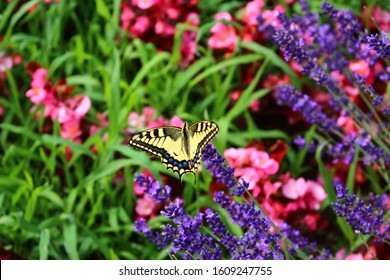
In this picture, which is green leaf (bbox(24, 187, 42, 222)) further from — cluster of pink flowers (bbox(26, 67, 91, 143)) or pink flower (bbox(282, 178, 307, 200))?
pink flower (bbox(282, 178, 307, 200))

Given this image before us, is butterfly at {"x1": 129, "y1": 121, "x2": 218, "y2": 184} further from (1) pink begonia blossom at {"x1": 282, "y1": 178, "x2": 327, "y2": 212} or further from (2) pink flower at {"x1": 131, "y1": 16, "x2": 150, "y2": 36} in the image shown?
(2) pink flower at {"x1": 131, "y1": 16, "x2": 150, "y2": 36}

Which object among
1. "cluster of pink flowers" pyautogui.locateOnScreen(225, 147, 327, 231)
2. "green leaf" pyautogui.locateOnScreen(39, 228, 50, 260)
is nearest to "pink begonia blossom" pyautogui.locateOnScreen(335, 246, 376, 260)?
"cluster of pink flowers" pyautogui.locateOnScreen(225, 147, 327, 231)

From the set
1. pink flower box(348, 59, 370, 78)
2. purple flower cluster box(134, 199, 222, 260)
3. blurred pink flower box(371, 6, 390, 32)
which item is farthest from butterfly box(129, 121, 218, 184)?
blurred pink flower box(371, 6, 390, 32)

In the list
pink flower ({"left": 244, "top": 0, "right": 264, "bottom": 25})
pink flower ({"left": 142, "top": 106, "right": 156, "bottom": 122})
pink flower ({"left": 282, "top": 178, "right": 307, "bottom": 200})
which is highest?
pink flower ({"left": 244, "top": 0, "right": 264, "bottom": 25})

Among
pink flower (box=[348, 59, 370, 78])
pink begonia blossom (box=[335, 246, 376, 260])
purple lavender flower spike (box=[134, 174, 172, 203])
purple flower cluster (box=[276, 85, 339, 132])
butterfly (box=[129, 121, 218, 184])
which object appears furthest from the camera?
pink flower (box=[348, 59, 370, 78])

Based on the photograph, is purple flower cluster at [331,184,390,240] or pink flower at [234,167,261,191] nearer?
purple flower cluster at [331,184,390,240]

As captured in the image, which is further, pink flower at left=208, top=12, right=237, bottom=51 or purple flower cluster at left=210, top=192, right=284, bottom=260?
pink flower at left=208, top=12, right=237, bottom=51

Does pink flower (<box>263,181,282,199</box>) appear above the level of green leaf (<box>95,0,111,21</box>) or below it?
below

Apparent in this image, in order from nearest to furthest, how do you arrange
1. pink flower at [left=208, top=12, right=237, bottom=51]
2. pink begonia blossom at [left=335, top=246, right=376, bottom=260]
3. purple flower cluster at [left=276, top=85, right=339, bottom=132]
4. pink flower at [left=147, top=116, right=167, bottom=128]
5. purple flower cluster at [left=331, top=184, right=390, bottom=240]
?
purple flower cluster at [left=331, top=184, right=390, bottom=240], pink begonia blossom at [left=335, top=246, right=376, bottom=260], purple flower cluster at [left=276, top=85, right=339, bottom=132], pink flower at [left=147, top=116, right=167, bottom=128], pink flower at [left=208, top=12, right=237, bottom=51]
